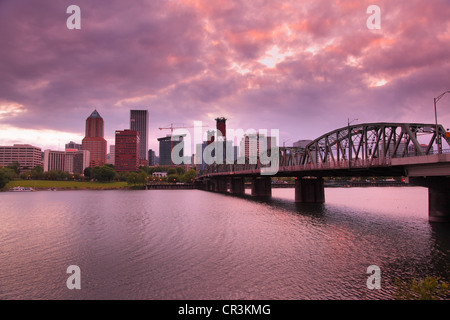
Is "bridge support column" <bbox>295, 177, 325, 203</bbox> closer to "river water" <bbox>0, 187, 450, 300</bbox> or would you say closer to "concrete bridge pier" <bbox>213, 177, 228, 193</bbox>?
"river water" <bbox>0, 187, 450, 300</bbox>

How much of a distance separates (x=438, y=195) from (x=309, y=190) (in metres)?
44.5

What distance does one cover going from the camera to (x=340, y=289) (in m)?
19.1

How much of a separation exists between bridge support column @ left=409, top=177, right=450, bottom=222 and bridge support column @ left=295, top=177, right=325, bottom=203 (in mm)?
41557

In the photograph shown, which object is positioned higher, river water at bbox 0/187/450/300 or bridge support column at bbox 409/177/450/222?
bridge support column at bbox 409/177/450/222

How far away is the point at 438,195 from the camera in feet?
135

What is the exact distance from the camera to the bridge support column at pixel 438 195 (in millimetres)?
40397

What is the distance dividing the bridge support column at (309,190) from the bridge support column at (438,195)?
41.6 metres

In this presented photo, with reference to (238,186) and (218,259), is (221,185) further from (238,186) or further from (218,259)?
(218,259)

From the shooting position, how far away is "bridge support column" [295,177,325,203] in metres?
84.0

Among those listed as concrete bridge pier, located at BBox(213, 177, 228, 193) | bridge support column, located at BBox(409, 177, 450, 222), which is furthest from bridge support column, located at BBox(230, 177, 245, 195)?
bridge support column, located at BBox(409, 177, 450, 222)

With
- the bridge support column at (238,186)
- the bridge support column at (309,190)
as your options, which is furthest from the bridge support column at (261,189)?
the bridge support column at (309,190)

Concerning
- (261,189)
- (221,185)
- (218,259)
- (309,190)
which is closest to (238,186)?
(221,185)
